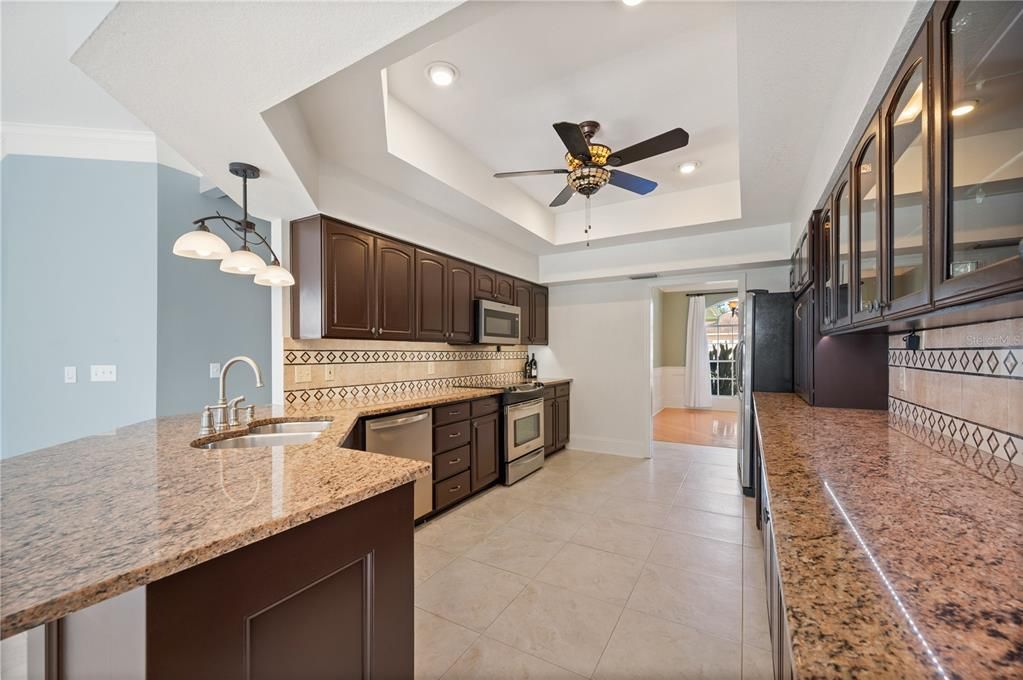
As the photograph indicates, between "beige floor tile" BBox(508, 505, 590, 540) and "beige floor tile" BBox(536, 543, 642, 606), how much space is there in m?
0.23

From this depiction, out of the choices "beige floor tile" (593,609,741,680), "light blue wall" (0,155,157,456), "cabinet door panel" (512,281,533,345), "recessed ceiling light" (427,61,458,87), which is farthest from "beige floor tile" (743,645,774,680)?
"light blue wall" (0,155,157,456)

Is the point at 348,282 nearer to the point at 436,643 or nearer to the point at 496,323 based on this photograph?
the point at 496,323

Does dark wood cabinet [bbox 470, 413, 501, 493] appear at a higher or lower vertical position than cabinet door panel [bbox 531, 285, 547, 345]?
lower

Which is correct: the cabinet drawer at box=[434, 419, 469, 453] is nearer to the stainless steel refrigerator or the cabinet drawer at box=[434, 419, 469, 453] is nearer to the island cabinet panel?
the island cabinet panel

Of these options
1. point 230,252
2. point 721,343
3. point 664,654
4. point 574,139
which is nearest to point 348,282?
point 230,252

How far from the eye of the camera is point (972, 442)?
136 centimetres

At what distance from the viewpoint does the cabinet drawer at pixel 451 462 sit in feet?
10.3

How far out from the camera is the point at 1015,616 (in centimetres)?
56

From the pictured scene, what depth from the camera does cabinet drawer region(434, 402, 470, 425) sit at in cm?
316

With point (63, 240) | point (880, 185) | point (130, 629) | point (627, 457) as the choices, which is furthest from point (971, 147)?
point (63, 240)

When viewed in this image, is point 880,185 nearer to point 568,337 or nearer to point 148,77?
point 148,77

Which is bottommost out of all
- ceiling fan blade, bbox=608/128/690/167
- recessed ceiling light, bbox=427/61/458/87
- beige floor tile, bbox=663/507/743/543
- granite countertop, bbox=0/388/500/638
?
beige floor tile, bbox=663/507/743/543

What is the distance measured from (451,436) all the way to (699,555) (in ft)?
6.32

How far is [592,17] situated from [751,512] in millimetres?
3486
